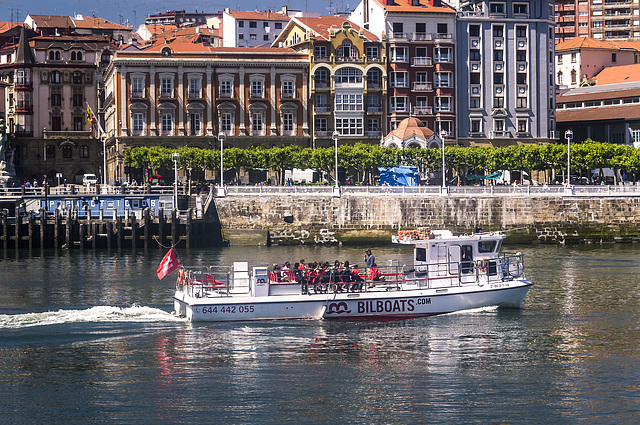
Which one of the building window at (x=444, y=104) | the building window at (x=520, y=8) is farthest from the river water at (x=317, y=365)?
the building window at (x=520, y=8)

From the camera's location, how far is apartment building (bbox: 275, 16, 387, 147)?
10725cm

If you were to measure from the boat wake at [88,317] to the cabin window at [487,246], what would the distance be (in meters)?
12.6

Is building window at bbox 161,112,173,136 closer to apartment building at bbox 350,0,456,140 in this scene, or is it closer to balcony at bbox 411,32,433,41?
apartment building at bbox 350,0,456,140

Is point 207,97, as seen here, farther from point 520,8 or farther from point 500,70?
point 520,8

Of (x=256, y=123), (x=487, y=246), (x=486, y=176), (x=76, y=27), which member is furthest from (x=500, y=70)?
(x=487, y=246)

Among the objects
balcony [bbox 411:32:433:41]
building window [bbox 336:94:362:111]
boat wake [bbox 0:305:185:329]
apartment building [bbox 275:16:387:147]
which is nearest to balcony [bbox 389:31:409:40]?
balcony [bbox 411:32:433:41]

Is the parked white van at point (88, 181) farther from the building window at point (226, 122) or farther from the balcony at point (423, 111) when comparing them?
the balcony at point (423, 111)

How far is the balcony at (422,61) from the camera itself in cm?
10931

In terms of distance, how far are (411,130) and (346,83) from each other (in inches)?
433

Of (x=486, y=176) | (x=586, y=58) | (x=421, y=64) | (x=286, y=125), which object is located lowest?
(x=486, y=176)

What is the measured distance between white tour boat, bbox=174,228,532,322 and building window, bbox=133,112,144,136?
6273 cm

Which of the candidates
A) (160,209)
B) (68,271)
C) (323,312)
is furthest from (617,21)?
(323,312)

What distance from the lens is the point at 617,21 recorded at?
545ft

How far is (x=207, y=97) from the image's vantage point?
4129 inches
